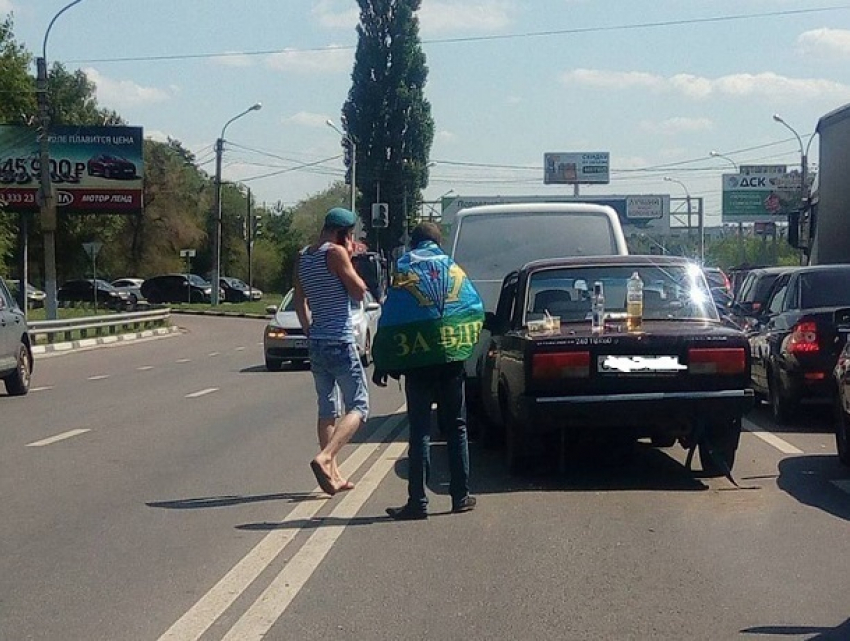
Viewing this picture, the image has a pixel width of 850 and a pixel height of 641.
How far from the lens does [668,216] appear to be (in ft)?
294

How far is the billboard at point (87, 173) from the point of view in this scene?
160 ft

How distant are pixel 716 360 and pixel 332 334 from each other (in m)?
2.57

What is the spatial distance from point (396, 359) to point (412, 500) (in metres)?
0.86

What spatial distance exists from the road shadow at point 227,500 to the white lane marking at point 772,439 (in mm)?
4339

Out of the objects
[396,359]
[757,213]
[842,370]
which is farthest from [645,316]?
[757,213]

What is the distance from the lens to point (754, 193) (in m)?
83.6

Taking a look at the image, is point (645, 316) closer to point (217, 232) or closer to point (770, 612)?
point (770, 612)

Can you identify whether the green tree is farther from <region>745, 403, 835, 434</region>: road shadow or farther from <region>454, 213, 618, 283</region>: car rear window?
<region>745, 403, 835, 434</region>: road shadow

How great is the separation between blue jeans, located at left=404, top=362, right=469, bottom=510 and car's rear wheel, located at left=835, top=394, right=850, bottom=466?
3475mm

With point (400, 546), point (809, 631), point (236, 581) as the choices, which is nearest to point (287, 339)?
point (400, 546)

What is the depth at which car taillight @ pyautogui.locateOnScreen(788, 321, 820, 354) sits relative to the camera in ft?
43.0

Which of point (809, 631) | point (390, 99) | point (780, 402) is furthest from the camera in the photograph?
point (390, 99)

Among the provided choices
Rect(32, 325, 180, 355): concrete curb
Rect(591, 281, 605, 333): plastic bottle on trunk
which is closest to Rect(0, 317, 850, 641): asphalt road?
Rect(591, 281, 605, 333): plastic bottle on trunk

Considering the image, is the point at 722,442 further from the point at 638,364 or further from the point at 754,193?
the point at 754,193
